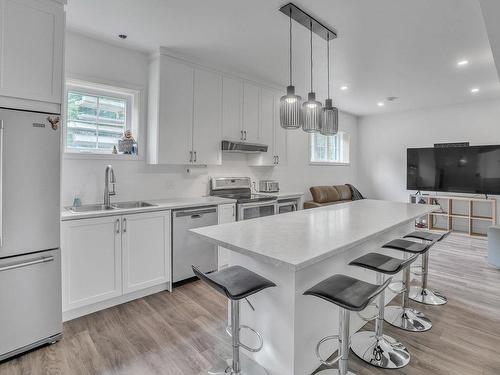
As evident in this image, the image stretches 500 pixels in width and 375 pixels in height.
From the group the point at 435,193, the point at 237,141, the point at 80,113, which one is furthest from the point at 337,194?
the point at 80,113

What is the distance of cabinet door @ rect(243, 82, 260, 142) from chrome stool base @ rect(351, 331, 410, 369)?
295 centimetres

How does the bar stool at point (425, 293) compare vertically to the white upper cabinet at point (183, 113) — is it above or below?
below

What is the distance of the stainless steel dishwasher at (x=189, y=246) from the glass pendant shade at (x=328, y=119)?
1.59 meters

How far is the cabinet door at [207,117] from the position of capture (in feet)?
11.9

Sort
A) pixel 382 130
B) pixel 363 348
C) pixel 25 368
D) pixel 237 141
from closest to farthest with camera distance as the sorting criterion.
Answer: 1. pixel 25 368
2. pixel 363 348
3. pixel 237 141
4. pixel 382 130

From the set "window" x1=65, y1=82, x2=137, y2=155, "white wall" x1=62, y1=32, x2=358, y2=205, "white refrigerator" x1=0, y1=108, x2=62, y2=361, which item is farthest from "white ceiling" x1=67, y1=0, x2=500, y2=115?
"white refrigerator" x1=0, y1=108, x2=62, y2=361

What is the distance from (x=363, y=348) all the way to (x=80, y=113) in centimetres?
354

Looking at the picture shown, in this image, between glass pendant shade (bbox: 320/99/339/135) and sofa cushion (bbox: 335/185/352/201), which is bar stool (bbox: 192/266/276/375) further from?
sofa cushion (bbox: 335/185/352/201)

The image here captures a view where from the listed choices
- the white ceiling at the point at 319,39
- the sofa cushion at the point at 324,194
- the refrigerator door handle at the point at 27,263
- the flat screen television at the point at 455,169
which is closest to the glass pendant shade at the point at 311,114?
the white ceiling at the point at 319,39

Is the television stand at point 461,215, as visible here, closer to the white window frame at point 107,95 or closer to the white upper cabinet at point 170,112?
the white upper cabinet at point 170,112

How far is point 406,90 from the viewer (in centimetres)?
502

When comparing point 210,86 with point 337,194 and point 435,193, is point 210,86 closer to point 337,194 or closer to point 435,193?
point 337,194

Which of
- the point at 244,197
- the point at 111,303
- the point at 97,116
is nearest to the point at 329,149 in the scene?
the point at 244,197

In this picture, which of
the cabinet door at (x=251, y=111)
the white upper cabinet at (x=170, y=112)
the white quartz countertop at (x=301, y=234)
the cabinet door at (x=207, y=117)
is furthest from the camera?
the cabinet door at (x=251, y=111)
